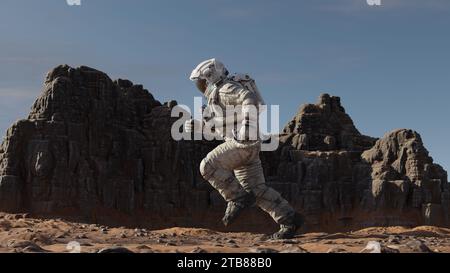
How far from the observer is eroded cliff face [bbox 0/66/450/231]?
1896 inches

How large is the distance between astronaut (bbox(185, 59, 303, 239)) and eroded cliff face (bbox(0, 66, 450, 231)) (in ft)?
115

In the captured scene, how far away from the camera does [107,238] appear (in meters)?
13.8

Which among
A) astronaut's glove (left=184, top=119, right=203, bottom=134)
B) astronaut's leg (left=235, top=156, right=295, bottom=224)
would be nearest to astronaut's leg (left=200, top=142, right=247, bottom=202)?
astronaut's leg (left=235, top=156, right=295, bottom=224)

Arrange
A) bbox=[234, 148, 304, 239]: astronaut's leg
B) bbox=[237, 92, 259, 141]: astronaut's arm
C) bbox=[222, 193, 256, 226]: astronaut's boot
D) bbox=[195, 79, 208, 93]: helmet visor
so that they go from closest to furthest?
bbox=[237, 92, 259, 141]: astronaut's arm
bbox=[222, 193, 256, 226]: astronaut's boot
bbox=[234, 148, 304, 239]: astronaut's leg
bbox=[195, 79, 208, 93]: helmet visor

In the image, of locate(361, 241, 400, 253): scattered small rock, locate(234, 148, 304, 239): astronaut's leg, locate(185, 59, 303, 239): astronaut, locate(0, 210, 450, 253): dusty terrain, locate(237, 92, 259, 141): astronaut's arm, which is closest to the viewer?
locate(361, 241, 400, 253): scattered small rock

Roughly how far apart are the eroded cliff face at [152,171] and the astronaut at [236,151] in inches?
1374

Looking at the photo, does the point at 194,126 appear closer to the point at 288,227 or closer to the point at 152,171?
the point at 288,227

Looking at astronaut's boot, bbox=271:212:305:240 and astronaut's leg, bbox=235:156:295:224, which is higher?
astronaut's leg, bbox=235:156:295:224

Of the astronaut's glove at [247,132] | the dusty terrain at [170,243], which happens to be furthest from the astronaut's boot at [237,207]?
the astronaut's glove at [247,132]

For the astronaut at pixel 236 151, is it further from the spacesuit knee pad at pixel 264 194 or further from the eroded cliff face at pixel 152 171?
the eroded cliff face at pixel 152 171

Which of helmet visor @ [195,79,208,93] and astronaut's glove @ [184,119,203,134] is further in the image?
helmet visor @ [195,79,208,93]

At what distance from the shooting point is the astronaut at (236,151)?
13.6 m

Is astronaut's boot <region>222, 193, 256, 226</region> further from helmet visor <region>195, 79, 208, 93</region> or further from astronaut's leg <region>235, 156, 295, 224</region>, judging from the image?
helmet visor <region>195, 79, 208, 93</region>
